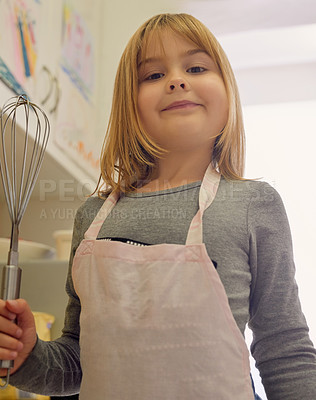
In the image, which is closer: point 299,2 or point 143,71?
point 143,71

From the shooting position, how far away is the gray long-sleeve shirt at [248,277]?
0.53 m

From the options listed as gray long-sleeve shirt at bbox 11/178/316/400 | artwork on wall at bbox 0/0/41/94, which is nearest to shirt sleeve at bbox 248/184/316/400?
gray long-sleeve shirt at bbox 11/178/316/400

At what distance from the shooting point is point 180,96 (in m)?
0.62

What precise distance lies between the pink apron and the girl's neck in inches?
4.8

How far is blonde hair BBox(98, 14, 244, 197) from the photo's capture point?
66 cm

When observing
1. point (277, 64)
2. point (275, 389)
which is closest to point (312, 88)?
point (277, 64)

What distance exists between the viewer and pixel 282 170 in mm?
2221

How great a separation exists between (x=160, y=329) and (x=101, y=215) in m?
0.19

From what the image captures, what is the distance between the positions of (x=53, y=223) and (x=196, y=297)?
4.39 ft

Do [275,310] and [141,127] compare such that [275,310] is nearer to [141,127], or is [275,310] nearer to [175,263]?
[175,263]

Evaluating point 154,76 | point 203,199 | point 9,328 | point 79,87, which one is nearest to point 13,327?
point 9,328

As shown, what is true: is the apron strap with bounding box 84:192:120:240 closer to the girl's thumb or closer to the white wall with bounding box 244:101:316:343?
the girl's thumb

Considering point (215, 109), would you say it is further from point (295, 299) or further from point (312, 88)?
point (312, 88)

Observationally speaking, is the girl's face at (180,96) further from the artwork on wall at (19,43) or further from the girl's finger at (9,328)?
the artwork on wall at (19,43)
